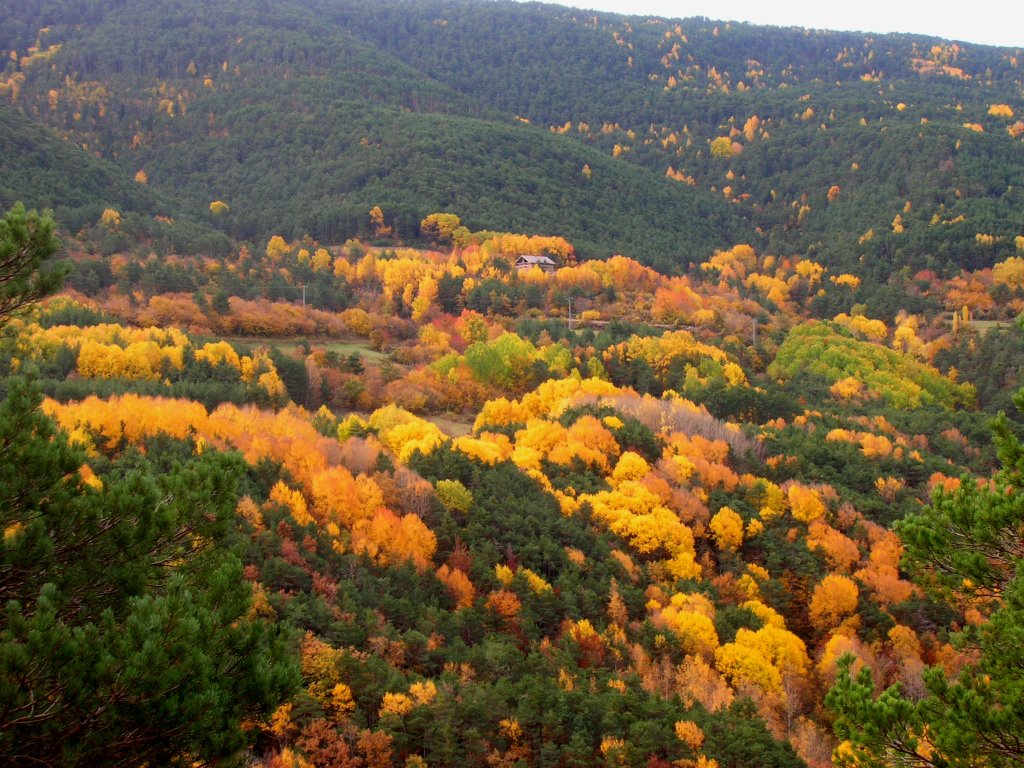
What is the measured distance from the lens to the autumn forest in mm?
11797

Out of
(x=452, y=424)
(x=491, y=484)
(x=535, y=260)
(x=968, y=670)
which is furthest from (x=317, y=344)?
(x=968, y=670)

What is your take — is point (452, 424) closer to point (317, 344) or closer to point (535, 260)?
point (317, 344)

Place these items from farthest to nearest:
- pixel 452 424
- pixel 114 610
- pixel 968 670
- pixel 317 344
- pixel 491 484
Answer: pixel 317 344, pixel 452 424, pixel 491 484, pixel 968 670, pixel 114 610

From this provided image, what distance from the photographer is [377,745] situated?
2895cm

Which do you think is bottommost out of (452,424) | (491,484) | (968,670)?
(452,424)

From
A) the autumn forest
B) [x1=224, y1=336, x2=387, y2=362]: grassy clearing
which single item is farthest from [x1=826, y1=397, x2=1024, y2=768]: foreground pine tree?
[x1=224, y1=336, x2=387, y2=362]: grassy clearing

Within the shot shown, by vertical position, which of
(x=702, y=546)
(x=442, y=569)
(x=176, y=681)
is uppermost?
(x=176, y=681)

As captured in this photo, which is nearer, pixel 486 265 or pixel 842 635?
pixel 842 635

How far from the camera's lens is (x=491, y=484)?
5641 centimetres

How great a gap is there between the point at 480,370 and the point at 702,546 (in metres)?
37.1

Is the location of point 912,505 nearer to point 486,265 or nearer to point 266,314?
point 266,314

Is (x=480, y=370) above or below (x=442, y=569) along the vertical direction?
below

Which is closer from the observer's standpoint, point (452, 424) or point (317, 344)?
point (452, 424)

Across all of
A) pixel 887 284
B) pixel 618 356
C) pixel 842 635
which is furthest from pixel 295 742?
pixel 887 284
